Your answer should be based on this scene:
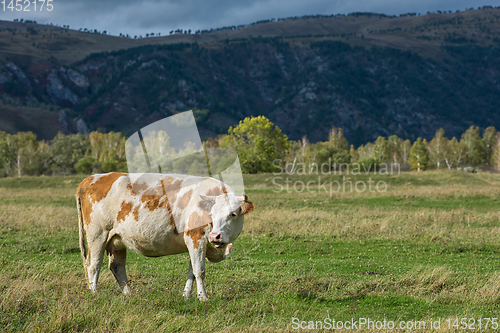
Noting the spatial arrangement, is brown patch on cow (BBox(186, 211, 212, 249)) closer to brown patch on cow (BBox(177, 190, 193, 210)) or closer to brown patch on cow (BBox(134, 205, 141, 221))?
brown patch on cow (BBox(177, 190, 193, 210))

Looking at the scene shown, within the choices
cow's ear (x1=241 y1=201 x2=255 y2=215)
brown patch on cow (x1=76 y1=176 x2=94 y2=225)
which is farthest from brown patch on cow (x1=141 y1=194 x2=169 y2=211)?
cow's ear (x1=241 y1=201 x2=255 y2=215)

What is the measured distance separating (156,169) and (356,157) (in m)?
141

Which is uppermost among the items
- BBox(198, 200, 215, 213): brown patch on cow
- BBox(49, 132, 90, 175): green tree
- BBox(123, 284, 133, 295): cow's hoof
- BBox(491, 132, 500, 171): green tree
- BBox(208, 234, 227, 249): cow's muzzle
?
BBox(198, 200, 215, 213): brown patch on cow

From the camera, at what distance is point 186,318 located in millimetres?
6773

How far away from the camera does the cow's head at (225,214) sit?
6.97m

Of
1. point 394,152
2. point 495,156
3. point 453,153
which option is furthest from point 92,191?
point 394,152

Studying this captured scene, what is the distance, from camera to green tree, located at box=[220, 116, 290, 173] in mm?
65875

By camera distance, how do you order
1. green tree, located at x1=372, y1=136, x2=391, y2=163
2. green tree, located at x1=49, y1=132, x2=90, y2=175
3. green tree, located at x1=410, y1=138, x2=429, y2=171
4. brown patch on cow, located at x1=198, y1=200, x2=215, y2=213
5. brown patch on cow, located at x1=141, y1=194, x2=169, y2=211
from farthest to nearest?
green tree, located at x1=372, y1=136, x2=391, y2=163, green tree, located at x1=410, y1=138, x2=429, y2=171, green tree, located at x1=49, y1=132, x2=90, y2=175, brown patch on cow, located at x1=141, y1=194, x2=169, y2=211, brown patch on cow, located at x1=198, y1=200, x2=215, y2=213

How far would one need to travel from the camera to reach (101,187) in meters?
8.16

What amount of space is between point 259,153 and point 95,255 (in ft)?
192

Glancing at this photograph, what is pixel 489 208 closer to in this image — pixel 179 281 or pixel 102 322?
pixel 179 281

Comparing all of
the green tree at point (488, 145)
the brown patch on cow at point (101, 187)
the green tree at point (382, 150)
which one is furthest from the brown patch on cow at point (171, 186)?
the green tree at point (488, 145)

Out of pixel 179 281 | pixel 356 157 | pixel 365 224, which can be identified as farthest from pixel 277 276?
pixel 356 157

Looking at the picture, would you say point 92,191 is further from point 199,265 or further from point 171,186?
point 199,265
